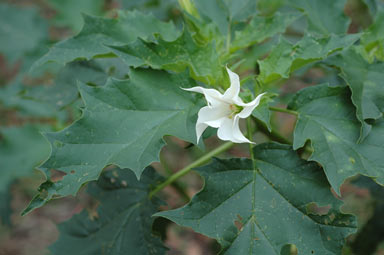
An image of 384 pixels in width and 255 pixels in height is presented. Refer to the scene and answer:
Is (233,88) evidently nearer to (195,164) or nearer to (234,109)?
(234,109)

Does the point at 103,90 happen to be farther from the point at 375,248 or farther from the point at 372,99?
the point at 375,248

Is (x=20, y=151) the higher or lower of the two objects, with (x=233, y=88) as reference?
lower

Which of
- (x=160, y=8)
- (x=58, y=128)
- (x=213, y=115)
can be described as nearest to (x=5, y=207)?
(x=58, y=128)

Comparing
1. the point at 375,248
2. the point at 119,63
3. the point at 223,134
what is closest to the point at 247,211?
the point at 223,134

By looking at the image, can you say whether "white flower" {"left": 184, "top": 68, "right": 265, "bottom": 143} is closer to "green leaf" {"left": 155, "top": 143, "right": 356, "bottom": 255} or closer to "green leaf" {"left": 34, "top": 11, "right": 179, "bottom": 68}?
"green leaf" {"left": 155, "top": 143, "right": 356, "bottom": 255}

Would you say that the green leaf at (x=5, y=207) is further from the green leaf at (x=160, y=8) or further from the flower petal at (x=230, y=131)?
the flower petal at (x=230, y=131)

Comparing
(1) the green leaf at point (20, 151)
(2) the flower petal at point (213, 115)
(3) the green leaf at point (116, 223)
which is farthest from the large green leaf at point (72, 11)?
(2) the flower petal at point (213, 115)
